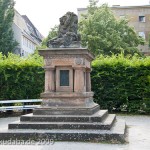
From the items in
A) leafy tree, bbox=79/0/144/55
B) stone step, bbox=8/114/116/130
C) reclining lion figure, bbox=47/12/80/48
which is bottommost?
stone step, bbox=8/114/116/130

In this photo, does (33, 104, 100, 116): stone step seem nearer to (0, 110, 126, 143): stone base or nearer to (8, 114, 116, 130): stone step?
(0, 110, 126, 143): stone base

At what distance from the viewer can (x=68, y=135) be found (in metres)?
11.2

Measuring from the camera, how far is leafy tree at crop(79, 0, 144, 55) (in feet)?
122

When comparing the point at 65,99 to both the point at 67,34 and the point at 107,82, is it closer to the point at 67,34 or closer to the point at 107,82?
the point at 67,34

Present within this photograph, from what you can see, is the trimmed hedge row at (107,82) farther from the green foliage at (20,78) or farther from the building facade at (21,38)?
the building facade at (21,38)

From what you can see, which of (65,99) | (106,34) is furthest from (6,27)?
(65,99)

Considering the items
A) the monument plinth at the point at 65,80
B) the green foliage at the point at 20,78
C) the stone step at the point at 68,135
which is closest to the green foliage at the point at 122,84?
the green foliage at the point at 20,78

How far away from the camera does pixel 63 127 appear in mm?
11922

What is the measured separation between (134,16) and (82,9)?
8.57 meters

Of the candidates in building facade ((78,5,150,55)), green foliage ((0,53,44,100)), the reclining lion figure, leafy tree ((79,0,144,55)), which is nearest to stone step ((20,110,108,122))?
the reclining lion figure

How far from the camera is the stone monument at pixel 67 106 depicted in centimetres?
1138

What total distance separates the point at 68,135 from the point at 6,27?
36.8 metres

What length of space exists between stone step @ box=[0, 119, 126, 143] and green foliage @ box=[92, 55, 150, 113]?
1140 centimetres

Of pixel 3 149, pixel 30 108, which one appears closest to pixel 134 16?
pixel 30 108
